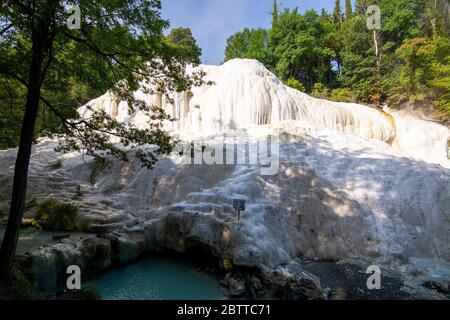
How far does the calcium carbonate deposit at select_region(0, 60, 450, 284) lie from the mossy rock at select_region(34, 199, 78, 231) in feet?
1.25

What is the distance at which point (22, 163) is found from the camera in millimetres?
5961

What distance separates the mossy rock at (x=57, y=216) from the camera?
35.4ft

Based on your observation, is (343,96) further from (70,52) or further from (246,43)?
(70,52)

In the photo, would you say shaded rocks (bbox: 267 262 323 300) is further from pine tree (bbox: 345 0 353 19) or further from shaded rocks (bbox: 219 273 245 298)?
pine tree (bbox: 345 0 353 19)

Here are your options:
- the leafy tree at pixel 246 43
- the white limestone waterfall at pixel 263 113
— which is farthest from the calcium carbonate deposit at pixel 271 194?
the leafy tree at pixel 246 43

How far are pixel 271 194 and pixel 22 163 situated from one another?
7411 millimetres

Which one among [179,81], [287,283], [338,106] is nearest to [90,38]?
[179,81]

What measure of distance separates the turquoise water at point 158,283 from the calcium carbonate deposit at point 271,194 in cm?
85

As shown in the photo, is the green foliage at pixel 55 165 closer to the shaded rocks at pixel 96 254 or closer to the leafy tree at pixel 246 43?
the shaded rocks at pixel 96 254

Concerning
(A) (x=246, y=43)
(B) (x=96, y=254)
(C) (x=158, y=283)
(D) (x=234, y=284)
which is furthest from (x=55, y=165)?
(A) (x=246, y=43)
